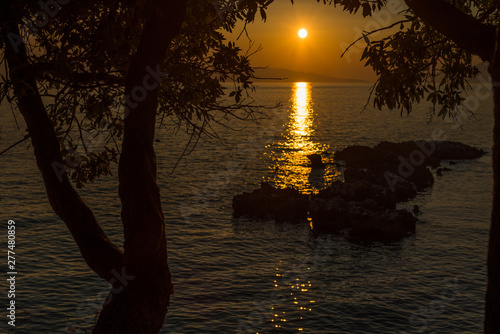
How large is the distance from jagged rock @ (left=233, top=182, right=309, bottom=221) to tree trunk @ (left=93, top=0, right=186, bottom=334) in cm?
4969

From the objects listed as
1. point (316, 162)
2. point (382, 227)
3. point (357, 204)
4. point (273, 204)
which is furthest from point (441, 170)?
point (273, 204)

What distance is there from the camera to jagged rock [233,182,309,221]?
5878 cm

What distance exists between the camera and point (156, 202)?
370 inches

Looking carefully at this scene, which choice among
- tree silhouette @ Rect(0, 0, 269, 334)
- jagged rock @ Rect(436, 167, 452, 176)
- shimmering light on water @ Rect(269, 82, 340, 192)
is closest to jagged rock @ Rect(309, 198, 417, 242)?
shimmering light on water @ Rect(269, 82, 340, 192)

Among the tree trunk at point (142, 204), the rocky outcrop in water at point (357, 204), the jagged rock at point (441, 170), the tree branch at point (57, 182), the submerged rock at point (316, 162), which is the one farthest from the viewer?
the submerged rock at point (316, 162)

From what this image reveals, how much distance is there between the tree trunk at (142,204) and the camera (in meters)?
9.12

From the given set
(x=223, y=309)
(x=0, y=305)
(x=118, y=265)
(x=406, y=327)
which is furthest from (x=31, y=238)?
(x=118, y=265)

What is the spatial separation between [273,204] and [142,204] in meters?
50.6

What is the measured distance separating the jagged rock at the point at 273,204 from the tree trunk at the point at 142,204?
49686mm

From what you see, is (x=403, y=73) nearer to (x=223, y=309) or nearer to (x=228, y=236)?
(x=223, y=309)

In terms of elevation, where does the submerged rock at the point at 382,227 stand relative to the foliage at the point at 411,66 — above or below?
below

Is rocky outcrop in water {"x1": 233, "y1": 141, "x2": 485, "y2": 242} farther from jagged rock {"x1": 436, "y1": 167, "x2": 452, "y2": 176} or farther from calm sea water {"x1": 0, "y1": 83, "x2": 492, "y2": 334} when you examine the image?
jagged rock {"x1": 436, "y1": 167, "x2": 452, "y2": 176}

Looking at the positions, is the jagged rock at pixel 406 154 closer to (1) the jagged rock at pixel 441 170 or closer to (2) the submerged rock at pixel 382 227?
(1) the jagged rock at pixel 441 170

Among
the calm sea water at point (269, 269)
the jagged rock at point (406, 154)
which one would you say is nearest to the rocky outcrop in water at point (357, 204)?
the calm sea water at point (269, 269)
